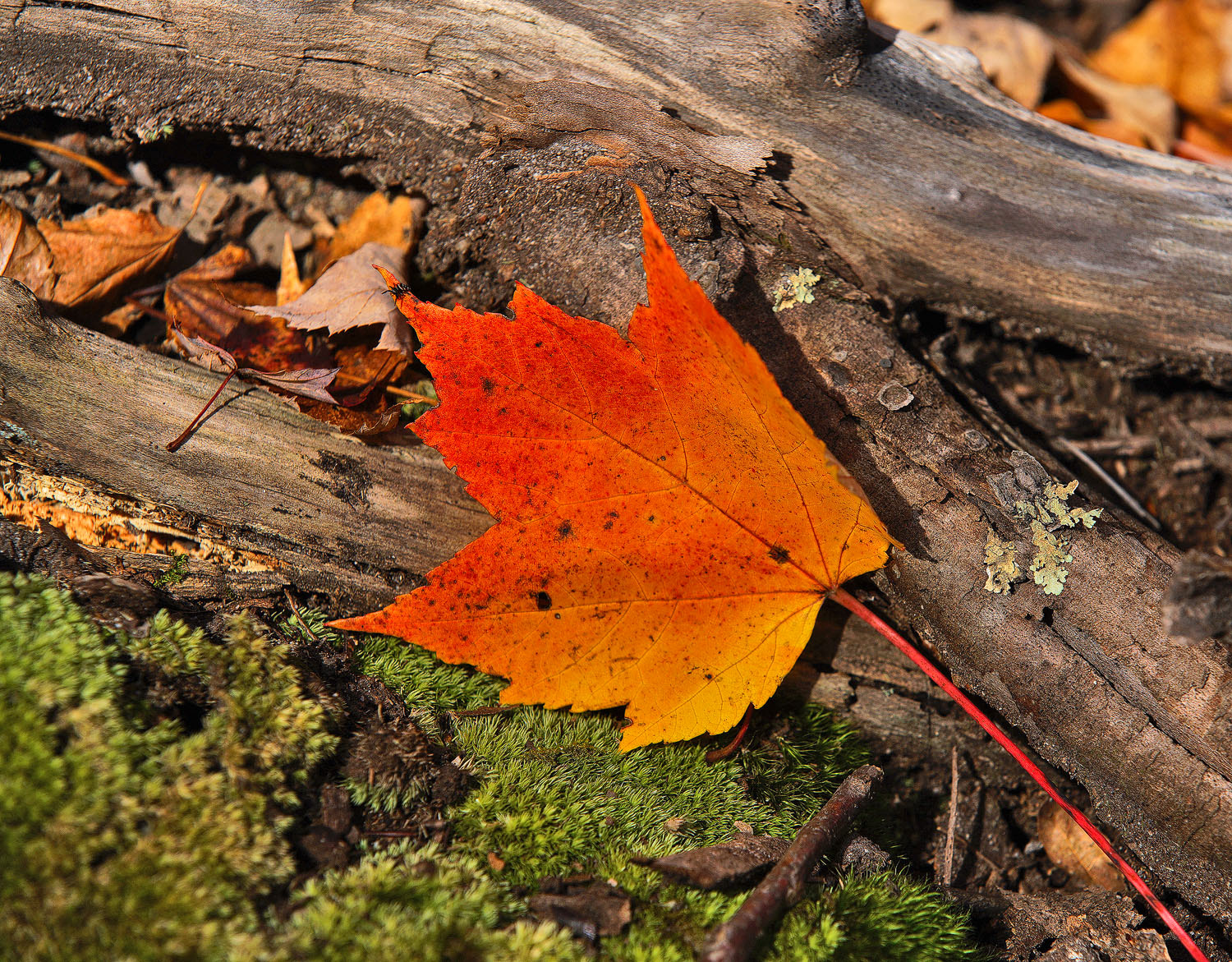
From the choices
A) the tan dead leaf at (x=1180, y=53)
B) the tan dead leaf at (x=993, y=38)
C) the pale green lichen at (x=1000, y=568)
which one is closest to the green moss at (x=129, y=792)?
the pale green lichen at (x=1000, y=568)

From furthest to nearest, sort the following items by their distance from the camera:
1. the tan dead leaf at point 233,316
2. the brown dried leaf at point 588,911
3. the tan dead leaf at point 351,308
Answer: the tan dead leaf at point 233,316 < the tan dead leaf at point 351,308 < the brown dried leaf at point 588,911

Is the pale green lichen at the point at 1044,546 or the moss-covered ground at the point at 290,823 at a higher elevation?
the pale green lichen at the point at 1044,546

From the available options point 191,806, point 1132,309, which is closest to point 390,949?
point 191,806

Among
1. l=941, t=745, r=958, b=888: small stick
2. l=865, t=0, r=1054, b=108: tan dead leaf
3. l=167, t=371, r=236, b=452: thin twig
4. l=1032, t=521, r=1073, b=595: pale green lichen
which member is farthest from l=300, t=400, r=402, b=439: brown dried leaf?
l=865, t=0, r=1054, b=108: tan dead leaf

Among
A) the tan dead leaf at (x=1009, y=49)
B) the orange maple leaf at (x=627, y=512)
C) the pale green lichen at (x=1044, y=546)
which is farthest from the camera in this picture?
the tan dead leaf at (x=1009, y=49)

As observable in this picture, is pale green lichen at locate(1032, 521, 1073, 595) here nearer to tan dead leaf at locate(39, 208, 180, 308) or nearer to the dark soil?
the dark soil

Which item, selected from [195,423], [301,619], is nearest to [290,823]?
[301,619]

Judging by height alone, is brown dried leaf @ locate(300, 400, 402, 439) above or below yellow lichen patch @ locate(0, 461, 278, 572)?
above

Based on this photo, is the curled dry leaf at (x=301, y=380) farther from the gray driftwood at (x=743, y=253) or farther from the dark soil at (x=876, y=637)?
the dark soil at (x=876, y=637)
